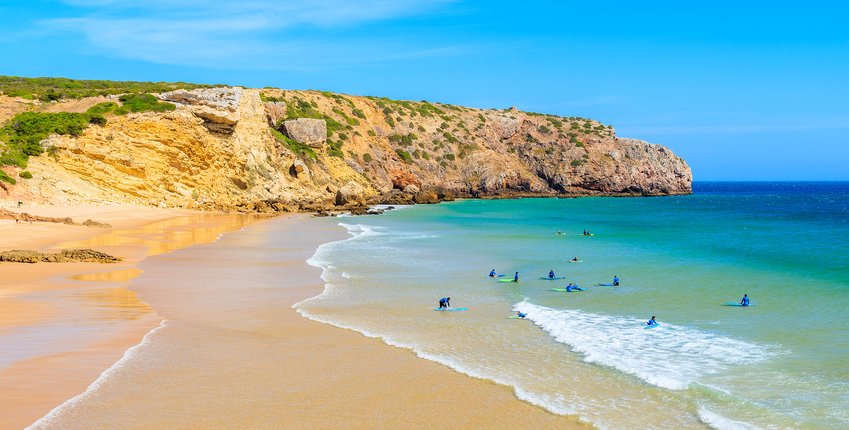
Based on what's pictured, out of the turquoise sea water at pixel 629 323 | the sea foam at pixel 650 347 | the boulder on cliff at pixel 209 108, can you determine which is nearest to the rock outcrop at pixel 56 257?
the turquoise sea water at pixel 629 323

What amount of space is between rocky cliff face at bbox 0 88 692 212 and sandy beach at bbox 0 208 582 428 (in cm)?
2571

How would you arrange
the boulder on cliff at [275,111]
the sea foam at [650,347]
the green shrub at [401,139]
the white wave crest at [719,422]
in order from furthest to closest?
the green shrub at [401,139] → the boulder on cliff at [275,111] → the sea foam at [650,347] → the white wave crest at [719,422]

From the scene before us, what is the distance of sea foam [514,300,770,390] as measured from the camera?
1041cm

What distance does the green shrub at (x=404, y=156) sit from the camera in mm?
84250

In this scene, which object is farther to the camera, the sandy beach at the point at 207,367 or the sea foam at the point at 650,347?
the sea foam at the point at 650,347

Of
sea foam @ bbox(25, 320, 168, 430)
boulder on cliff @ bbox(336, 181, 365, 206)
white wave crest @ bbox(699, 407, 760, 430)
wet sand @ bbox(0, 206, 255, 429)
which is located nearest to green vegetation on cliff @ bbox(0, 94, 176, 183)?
wet sand @ bbox(0, 206, 255, 429)

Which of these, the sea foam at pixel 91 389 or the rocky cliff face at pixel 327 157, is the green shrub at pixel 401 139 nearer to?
the rocky cliff face at pixel 327 157

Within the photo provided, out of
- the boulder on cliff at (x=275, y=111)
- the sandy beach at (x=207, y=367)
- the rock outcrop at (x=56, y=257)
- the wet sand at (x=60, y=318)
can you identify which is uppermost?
the boulder on cliff at (x=275, y=111)

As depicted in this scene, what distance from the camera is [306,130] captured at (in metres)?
69.2

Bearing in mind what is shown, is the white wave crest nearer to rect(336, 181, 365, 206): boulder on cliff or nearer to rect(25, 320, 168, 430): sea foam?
rect(25, 320, 168, 430): sea foam

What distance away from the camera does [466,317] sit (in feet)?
47.5

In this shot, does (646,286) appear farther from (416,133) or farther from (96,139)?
(416,133)

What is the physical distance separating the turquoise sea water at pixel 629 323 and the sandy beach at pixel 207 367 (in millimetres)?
869

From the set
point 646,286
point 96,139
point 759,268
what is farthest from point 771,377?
point 96,139
